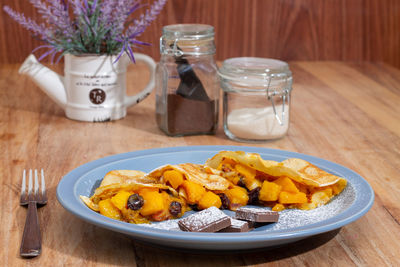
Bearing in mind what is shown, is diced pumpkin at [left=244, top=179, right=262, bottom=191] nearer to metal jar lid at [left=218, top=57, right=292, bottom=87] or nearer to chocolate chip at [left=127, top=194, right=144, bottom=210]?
chocolate chip at [left=127, top=194, right=144, bottom=210]

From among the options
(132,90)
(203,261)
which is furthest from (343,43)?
(203,261)

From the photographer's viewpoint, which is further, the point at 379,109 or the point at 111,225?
the point at 379,109

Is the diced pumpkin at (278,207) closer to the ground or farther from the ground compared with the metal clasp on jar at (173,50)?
closer to the ground

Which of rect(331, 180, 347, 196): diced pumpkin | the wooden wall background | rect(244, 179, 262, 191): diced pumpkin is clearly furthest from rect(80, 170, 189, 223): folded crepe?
the wooden wall background

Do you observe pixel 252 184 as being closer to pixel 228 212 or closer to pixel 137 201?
pixel 228 212

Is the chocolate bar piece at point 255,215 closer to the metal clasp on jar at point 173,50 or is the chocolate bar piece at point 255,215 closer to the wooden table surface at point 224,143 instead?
the wooden table surface at point 224,143

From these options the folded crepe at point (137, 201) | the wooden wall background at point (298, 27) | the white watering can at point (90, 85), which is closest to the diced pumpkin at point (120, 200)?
the folded crepe at point (137, 201)

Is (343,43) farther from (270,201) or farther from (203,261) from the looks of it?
(203,261)
